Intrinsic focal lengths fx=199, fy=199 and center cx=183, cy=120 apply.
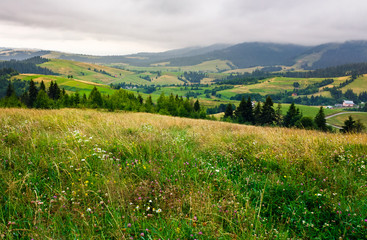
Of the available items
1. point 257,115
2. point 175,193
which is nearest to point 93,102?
point 257,115

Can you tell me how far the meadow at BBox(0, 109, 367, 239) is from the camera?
2.60 meters

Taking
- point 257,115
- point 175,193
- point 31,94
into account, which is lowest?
point 257,115

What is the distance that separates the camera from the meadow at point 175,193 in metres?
2.60

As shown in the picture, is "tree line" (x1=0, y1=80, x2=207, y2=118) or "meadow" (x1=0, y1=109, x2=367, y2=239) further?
"tree line" (x1=0, y1=80, x2=207, y2=118)

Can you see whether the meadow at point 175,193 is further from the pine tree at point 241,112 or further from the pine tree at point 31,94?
the pine tree at point 31,94

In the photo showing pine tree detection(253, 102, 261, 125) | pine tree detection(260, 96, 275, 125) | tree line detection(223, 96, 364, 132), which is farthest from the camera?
pine tree detection(253, 102, 261, 125)

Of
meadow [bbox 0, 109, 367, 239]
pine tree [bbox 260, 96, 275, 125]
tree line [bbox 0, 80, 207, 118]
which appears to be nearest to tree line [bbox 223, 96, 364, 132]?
pine tree [bbox 260, 96, 275, 125]

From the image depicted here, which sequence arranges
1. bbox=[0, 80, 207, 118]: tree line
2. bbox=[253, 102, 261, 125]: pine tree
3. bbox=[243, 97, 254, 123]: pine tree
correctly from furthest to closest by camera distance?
1. bbox=[243, 97, 254, 123]: pine tree
2. bbox=[253, 102, 261, 125]: pine tree
3. bbox=[0, 80, 207, 118]: tree line

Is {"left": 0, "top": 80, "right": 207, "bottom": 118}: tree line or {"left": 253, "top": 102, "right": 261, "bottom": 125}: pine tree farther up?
{"left": 0, "top": 80, "right": 207, "bottom": 118}: tree line

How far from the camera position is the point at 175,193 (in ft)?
11.1

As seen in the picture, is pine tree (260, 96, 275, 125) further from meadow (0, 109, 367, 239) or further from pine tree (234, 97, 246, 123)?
meadow (0, 109, 367, 239)

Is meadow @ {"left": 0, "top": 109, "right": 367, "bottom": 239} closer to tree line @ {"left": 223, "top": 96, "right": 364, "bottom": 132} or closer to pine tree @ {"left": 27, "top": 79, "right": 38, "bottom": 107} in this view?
tree line @ {"left": 223, "top": 96, "right": 364, "bottom": 132}

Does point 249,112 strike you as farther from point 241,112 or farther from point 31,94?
point 31,94

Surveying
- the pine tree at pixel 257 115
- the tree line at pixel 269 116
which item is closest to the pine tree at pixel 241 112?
the tree line at pixel 269 116
